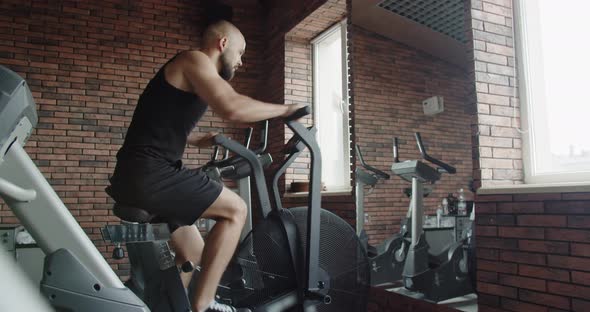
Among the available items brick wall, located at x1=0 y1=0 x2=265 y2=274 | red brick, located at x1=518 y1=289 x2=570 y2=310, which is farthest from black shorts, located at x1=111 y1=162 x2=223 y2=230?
brick wall, located at x1=0 y1=0 x2=265 y2=274

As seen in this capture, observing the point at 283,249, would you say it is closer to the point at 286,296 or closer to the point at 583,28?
the point at 286,296

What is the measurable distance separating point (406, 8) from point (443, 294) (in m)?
2.38

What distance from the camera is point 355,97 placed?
4277 mm

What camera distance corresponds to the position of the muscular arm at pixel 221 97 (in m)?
1.94

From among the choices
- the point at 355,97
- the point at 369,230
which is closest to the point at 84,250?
the point at 369,230

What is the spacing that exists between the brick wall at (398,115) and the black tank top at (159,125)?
77.3 inches

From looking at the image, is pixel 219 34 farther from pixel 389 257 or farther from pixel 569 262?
pixel 389 257

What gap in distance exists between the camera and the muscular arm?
1.94 m

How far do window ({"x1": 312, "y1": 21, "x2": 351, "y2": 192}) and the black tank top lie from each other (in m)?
2.83

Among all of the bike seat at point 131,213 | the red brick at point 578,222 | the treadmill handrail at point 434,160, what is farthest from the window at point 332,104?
the bike seat at point 131,213

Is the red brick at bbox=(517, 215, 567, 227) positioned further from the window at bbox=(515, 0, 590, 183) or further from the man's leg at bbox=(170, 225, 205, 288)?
the man's leg at bbox=(170, 225, 205, 288)

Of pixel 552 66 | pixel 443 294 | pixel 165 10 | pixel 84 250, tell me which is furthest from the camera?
pixel 165 10

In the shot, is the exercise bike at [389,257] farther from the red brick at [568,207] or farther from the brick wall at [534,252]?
the red brick at [568,207]

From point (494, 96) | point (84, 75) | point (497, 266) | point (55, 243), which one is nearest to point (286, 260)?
point (55, 243)
